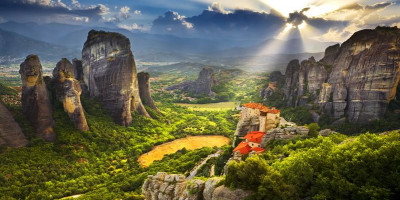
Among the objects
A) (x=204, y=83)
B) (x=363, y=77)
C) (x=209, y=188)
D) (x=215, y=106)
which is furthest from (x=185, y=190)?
(x=204, y=83)

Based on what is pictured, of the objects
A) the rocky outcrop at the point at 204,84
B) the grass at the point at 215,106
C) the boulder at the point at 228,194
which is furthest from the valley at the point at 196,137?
the rocky outcrop at the point at 204,84

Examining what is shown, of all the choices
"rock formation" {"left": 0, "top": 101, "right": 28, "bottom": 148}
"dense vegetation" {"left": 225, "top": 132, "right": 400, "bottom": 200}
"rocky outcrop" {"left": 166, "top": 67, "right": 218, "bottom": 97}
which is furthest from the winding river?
"rocky outcrop" {"left": 166, "top": 67, "right": 218, "bottom": 97}

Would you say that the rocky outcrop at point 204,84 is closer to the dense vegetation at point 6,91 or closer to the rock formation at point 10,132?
the dense vegetation at point 6,91

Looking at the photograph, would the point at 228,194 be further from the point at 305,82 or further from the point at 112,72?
the point at 305,82

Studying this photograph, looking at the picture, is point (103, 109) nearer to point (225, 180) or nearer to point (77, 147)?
point (77, 147)

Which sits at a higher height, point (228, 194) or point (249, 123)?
point (249, 123)

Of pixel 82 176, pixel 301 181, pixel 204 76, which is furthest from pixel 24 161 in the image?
pixel 204 76
